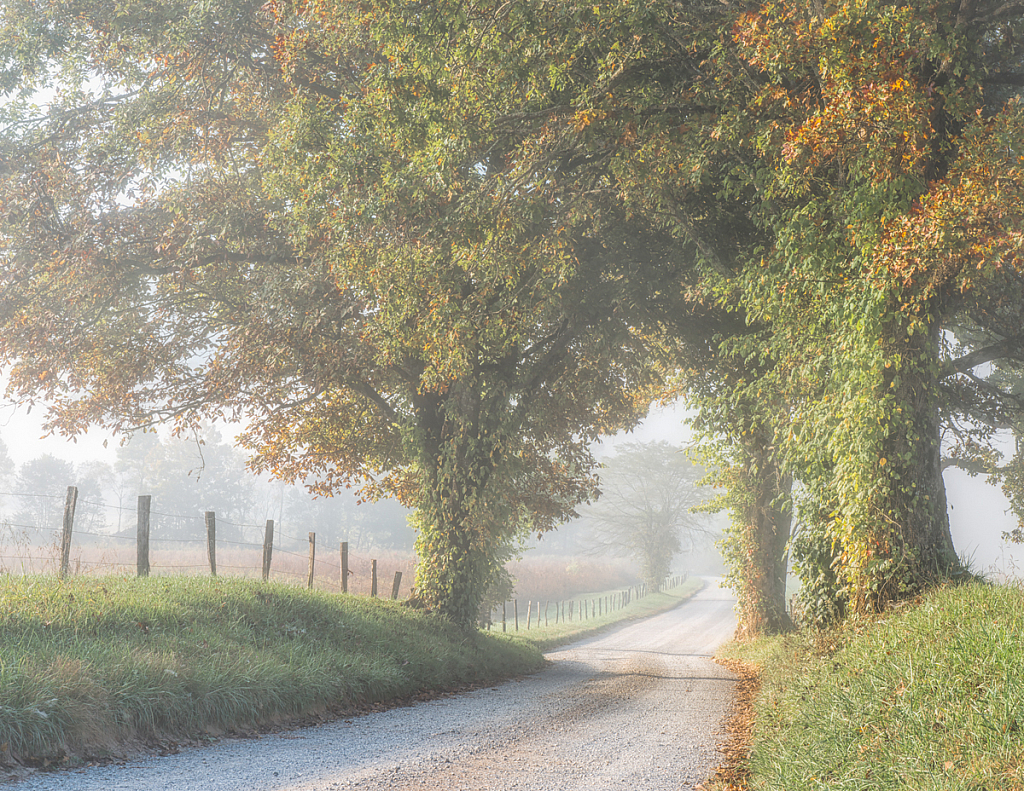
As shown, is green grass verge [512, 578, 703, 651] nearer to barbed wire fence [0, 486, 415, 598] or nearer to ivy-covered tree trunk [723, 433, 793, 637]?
barbed wire fence [0, 486, 415, 598]

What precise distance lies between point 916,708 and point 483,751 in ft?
12.6

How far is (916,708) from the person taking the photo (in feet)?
15.4

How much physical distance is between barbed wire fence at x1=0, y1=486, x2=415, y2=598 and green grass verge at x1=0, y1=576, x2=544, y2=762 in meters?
1.39

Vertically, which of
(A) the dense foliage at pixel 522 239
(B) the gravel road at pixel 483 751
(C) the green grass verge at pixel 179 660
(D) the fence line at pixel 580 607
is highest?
(A) the dense foliage at pixel 522 239

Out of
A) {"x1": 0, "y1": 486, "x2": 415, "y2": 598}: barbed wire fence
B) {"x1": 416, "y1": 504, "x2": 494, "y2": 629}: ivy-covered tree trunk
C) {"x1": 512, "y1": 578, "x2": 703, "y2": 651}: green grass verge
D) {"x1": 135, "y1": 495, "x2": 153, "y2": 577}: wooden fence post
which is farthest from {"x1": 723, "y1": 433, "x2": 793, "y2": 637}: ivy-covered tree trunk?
{"x1": 135, "y1": 495, "x2": 153, "y2": 577}: wooden fence post

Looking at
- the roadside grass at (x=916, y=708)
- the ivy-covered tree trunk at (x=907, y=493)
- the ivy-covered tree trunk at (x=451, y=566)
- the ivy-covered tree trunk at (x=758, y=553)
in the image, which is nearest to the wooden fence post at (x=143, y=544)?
the ivy-covered tree trunk at (x=451, y=566)

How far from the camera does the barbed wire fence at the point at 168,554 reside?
35.4 ft

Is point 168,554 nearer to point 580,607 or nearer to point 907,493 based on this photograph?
point 580,607

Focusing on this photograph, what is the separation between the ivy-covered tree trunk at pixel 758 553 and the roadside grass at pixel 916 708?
1205 cm

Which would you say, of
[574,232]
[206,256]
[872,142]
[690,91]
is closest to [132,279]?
[206,256]

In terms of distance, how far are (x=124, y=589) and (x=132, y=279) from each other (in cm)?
793

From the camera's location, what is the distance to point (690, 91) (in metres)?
9.58

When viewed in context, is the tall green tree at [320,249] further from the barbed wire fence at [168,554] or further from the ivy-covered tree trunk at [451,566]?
the barbed wire fence at [168,554]

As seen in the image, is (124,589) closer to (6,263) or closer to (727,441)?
(6,263)
